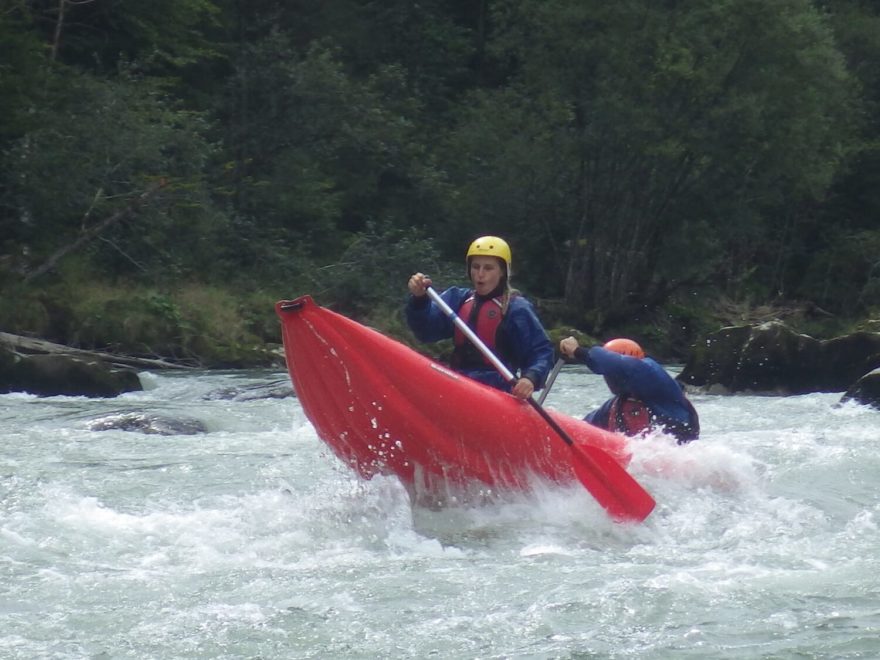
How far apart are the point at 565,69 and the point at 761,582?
18.6 metres

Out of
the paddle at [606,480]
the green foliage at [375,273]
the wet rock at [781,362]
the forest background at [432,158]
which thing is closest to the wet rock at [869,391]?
the wet rock at [781,362]

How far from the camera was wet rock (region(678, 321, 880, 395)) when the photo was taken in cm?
1270

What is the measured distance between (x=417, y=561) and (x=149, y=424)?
4.26 meters

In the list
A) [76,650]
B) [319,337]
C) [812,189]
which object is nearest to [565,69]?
[812,189]

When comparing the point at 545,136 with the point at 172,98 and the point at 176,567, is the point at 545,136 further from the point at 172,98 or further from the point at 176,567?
the point at 176,567

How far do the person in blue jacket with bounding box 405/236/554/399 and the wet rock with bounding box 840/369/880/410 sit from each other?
4.75 metres

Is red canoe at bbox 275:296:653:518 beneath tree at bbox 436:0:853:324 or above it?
beneath

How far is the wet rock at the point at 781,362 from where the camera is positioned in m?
12.7

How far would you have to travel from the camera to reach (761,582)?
504 cm

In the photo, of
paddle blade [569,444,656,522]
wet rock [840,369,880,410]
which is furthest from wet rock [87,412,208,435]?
wet rock [840,369,880,410]

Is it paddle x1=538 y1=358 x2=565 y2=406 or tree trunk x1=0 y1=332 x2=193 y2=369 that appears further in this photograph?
tree trunk x1=0 y1=332 x2=193 y2=369

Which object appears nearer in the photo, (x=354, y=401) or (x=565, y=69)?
(x=354, y=401)

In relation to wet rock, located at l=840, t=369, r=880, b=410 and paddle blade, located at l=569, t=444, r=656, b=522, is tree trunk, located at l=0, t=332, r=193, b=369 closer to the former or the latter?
wet rock, located at l=840, t=369, r=880, b=410

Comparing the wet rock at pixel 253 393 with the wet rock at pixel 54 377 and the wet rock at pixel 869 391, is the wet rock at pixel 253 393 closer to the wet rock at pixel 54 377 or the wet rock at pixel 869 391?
the wet rock at pixel 54 377
